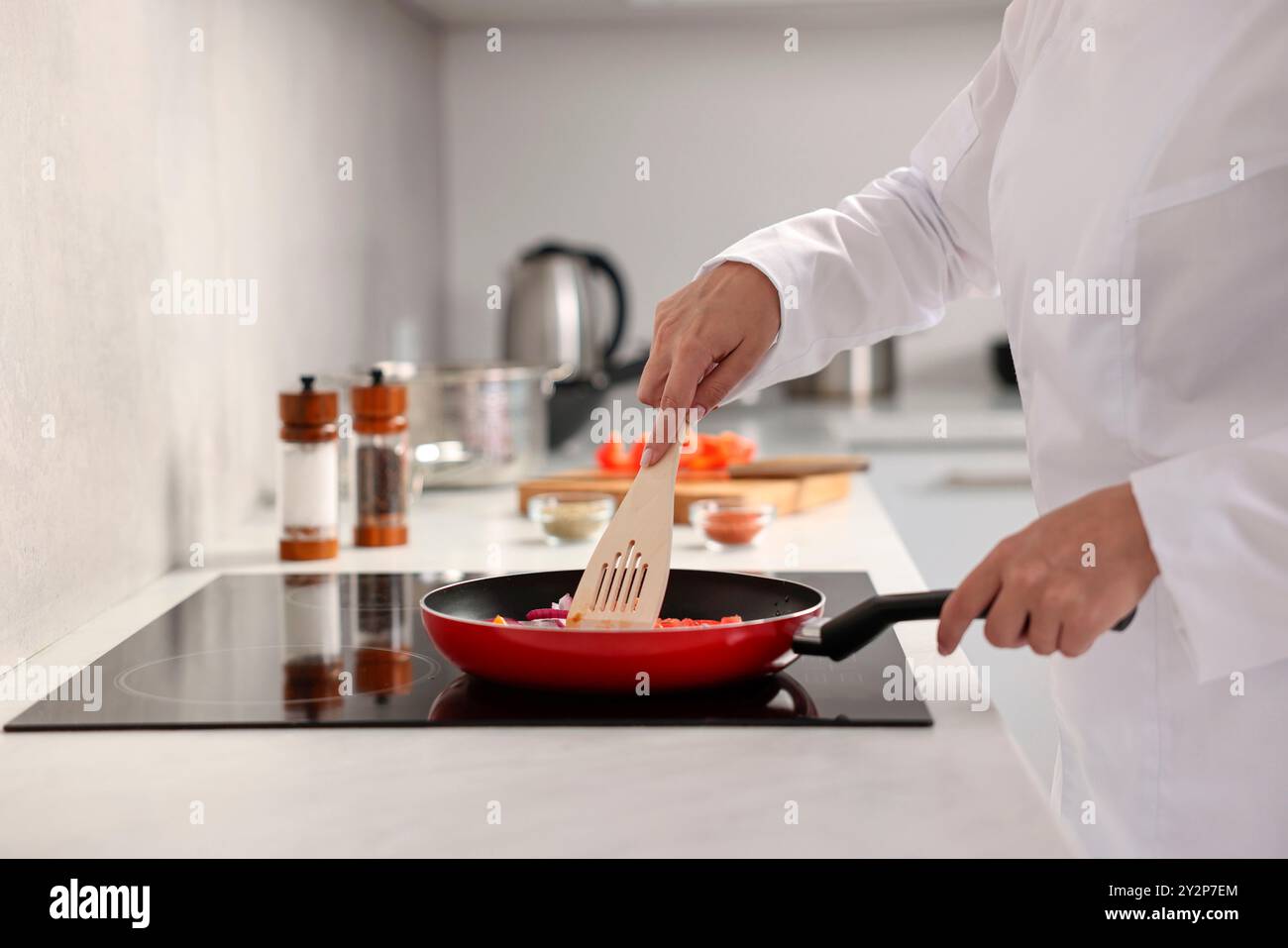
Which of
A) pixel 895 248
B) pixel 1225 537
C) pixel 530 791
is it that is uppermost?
pixel 895 248

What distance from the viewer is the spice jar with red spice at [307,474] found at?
1259 mm

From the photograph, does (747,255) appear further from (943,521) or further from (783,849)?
(943,521)

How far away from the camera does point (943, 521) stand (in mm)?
1941

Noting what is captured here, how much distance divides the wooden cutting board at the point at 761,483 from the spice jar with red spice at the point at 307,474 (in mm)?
308

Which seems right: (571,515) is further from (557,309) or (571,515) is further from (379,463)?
(557,309)

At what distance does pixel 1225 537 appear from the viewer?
2.13 ft

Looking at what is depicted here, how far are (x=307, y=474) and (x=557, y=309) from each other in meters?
1.13

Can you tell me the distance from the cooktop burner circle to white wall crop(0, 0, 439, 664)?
0.12 m

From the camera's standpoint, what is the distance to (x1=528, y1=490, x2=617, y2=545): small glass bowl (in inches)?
53.8

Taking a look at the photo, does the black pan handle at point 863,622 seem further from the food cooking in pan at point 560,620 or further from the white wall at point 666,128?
the white wall at point 666,128

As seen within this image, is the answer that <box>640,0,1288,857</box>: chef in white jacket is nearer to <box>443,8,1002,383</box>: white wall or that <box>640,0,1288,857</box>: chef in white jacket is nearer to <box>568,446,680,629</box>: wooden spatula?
<box>568,446,680,629</box>: wooden spatula

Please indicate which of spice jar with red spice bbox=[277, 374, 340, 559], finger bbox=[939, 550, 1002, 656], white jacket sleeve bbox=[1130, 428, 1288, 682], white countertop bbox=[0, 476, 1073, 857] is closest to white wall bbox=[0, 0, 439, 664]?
spice jar with red spice bbox=[277, 374, 340, 559]

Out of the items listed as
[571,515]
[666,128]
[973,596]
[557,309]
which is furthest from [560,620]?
[666,128]
